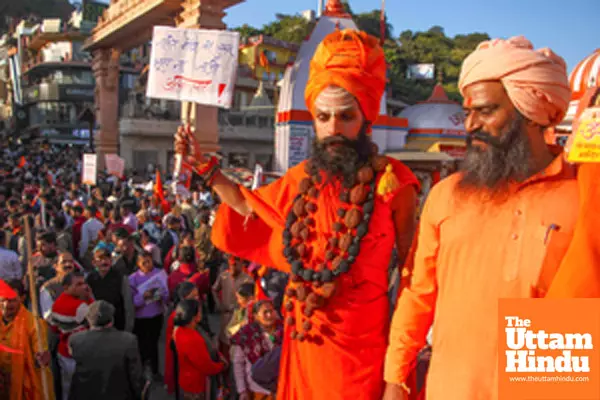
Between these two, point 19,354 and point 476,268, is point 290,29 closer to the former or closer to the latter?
point 19,354

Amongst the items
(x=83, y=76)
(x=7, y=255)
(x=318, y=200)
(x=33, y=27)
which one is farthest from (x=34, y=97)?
(x=318, y=200)

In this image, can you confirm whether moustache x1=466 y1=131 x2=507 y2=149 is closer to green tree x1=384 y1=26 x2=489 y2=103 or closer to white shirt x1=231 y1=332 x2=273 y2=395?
white shirt x1=231 y1=332 x2=273 y2=395

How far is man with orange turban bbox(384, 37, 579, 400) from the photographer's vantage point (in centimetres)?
152

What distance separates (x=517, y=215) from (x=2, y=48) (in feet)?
250

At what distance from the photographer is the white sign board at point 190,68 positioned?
4.37 meters

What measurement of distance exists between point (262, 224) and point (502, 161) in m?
1.28

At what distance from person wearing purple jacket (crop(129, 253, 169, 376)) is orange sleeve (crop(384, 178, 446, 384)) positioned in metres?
3.52

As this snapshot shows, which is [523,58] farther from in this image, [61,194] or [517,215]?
[61,194]

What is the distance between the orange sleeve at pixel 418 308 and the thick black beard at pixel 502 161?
0.17 meters

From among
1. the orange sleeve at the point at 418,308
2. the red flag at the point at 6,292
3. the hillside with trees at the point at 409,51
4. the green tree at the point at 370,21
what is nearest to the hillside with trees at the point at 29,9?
the hillside with trees at the point at 409,51

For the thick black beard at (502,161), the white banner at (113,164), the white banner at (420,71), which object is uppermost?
the white banner at (420,71)

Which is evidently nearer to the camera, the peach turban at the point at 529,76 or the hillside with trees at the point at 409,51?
the peach turban at the point at 529,76

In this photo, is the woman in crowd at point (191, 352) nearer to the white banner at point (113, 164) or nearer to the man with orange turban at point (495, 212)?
the man with orange turban at point (495, 212)

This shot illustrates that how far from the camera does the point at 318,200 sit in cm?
237
